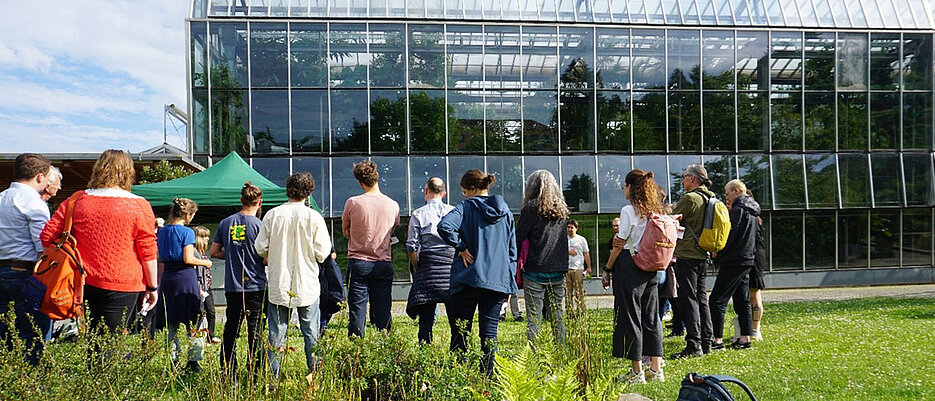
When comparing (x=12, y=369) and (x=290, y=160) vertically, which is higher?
(x=290, y=160)

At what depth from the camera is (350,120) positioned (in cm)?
1569

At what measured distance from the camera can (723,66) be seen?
17031mm

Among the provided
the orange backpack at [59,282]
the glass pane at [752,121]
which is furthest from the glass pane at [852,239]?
the orange backpack at [59,282]

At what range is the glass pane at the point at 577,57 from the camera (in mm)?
16469

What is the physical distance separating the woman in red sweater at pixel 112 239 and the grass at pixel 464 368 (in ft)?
2.43

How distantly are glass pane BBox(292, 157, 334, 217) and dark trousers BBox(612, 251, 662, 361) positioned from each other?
10818mm

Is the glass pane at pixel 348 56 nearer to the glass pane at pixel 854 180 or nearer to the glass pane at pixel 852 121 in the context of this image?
the glass pane at pixel 852 121

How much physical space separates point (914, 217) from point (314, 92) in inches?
667

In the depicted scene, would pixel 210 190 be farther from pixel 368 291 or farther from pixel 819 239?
pixel 819 239

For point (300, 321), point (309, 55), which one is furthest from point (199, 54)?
point (300, 321)

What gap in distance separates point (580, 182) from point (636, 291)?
1100 centimetres

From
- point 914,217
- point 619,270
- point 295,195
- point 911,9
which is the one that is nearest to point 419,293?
point 295,195

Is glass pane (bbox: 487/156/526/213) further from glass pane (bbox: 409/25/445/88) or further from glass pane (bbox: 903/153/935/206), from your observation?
glass pane (bbox: 903/153/935/206)

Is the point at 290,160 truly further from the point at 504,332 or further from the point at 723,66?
the point at 723,66
